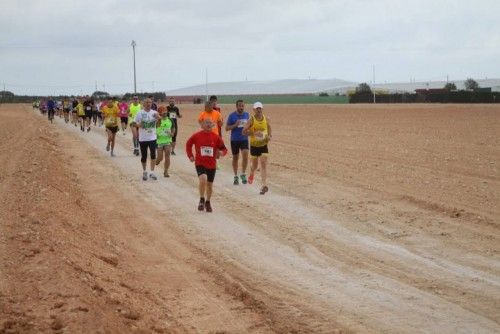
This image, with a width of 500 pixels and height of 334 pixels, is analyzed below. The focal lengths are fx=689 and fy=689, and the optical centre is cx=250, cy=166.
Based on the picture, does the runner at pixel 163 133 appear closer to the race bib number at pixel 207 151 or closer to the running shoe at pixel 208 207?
the race bib number at pixel 207 151

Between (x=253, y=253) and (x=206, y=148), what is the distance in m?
3.67

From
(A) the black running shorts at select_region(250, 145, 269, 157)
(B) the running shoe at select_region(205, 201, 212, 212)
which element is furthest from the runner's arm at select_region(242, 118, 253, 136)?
(B) the running shoe at select_region(205, 201, 212, 212)

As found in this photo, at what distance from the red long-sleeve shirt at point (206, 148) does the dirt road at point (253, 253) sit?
2.47ft

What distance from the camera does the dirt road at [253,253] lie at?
235 inches

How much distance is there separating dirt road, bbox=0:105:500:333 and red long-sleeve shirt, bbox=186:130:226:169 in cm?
75

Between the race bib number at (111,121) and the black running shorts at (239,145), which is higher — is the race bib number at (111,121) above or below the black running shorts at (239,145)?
above

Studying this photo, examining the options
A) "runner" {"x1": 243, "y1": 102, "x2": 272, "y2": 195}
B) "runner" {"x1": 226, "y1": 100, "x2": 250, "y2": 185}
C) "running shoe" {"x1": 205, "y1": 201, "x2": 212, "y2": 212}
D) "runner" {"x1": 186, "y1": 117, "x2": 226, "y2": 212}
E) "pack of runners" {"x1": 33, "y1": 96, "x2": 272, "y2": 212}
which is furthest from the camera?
"runner" {"x1": 226, "y1": 100, "x2": 250, "y2": 185}

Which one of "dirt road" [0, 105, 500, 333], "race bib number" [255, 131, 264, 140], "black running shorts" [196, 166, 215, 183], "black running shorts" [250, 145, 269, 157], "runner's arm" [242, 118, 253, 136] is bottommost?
"dirt road" [0, 105, 500, 333]

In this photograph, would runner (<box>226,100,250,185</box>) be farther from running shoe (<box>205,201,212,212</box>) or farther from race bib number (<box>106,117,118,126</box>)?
race bib number (<box>106,117,118,126</box>)

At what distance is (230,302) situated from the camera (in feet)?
21.6

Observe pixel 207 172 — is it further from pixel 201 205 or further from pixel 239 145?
pixel 239 145

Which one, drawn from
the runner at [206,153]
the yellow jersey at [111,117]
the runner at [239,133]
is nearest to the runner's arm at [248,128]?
the runner at [239,133]

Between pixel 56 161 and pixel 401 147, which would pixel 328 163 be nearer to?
pixel 401 147

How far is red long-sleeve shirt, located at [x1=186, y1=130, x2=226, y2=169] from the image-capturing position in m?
→ 11.6
